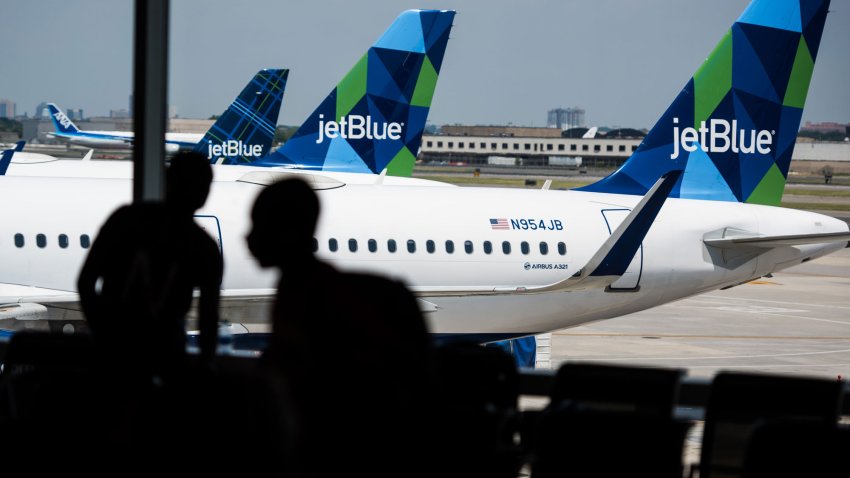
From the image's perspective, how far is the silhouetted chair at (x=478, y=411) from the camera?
133 inches

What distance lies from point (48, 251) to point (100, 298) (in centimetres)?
872

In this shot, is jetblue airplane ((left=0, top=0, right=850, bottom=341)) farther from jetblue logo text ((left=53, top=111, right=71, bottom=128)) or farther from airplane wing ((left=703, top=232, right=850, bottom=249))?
jetblue logo text ((left=53, top=111, right=71, bottom=128))

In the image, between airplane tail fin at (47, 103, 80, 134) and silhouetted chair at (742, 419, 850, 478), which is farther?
airplane tail fin at (47, 103, 80, 134)

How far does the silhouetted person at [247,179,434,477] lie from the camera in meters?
2.96

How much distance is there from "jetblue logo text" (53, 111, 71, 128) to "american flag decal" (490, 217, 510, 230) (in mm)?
80141

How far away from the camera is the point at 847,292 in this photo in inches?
1083

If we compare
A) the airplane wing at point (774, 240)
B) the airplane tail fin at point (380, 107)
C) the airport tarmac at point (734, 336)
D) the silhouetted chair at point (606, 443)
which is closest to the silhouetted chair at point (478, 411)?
the silhouetted chair at point (606, 443)

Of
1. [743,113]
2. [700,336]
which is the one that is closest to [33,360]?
[743,113]

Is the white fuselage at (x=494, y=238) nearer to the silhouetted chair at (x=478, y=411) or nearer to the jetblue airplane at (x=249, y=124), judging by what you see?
the silhouetted chair at (x=478, y=411)

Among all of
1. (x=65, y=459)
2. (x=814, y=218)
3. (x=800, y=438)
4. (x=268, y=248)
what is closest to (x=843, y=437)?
(x=800, y=438)

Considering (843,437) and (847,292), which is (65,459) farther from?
(847,292)

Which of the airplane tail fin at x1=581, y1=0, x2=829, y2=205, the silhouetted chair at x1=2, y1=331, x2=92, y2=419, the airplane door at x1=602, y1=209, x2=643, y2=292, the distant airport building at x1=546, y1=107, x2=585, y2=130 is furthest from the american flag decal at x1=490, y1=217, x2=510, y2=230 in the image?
the distant airport building at x1=546, y1=107, x2=585, y2=130

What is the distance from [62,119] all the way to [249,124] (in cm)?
6506

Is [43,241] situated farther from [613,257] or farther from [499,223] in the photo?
[613,257]
